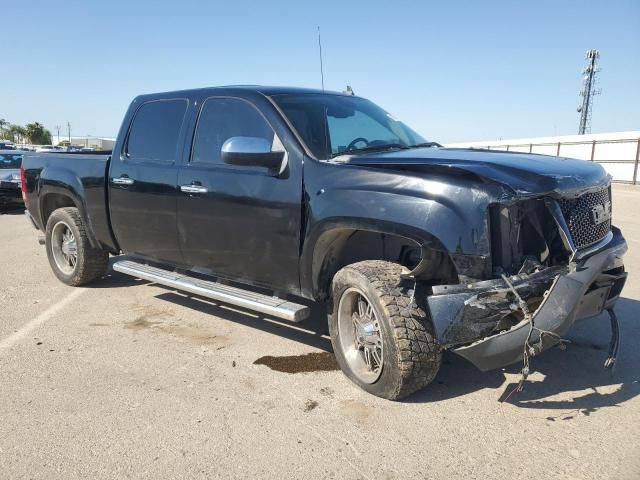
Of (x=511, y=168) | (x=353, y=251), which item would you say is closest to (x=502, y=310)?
(x=511, y=168)

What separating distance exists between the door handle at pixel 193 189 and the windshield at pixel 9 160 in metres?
13.0

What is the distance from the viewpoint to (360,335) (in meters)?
3.62

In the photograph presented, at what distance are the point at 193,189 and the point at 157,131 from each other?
104cm

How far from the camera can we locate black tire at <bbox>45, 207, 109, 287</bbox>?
19.7 feet

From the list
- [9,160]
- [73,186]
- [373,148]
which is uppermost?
[373,148]

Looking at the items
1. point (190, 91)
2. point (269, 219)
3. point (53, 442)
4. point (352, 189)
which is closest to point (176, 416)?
point (53, 442)

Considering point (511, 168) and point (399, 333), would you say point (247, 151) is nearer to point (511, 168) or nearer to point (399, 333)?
point (399, 333)

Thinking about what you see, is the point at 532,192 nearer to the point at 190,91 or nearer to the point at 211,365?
the point at 211,365

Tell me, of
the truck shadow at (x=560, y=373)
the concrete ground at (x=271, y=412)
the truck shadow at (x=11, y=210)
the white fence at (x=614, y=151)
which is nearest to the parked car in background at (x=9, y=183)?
the truck shadow at (x=11, y=210)

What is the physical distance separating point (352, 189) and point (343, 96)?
1794 mm

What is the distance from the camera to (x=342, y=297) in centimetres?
363

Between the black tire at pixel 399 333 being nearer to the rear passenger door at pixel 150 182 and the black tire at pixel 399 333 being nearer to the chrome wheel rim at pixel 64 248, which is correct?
the rear passenger door at pixel 150 182

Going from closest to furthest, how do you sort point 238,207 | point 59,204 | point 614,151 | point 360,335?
point 360,335
point 238,207
point 59,204
point 614,151

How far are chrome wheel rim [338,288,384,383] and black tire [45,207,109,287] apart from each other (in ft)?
12.0
